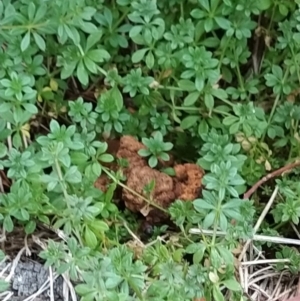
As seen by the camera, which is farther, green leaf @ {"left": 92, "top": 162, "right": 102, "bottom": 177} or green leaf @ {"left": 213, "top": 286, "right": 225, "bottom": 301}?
green leaf @ {"left": 92, "top": 162, "right": 102, "bottom": 177}

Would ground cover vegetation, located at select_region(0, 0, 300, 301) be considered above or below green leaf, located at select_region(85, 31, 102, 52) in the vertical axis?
below

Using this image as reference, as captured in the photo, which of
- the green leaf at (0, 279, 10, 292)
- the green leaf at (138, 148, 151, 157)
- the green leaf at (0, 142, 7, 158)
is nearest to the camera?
the green leaf at (0, 279, 10, 292)

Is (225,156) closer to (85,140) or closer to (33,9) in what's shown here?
(85,140)

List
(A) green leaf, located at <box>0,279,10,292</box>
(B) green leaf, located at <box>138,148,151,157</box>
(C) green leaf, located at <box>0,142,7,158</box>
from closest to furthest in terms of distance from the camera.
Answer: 1. (A) green leaf, located at <box>0,279,10,292</box>
2. (C) green leaf, located at <box>0,142,7,158</box>
3. (B) green leaf, located at <box>138,148,151,157</box>

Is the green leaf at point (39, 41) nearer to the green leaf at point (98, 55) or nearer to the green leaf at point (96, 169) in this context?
the green leaf at point (98, 55)

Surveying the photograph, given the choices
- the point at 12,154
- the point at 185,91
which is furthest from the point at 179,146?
the point at 12,154

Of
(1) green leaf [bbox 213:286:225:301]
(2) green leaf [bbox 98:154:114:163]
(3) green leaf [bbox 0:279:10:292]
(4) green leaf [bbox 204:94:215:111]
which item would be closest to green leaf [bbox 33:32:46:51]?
(2) green leaf [bbox 98:154:114:163]

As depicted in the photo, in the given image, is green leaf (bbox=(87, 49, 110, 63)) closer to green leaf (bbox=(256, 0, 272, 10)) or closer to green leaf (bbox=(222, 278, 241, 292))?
green leaf (bbox=(256, 0, 272, 10))

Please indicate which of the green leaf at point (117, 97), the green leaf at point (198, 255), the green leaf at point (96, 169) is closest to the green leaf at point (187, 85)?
the green leaf at point (117, 97)
